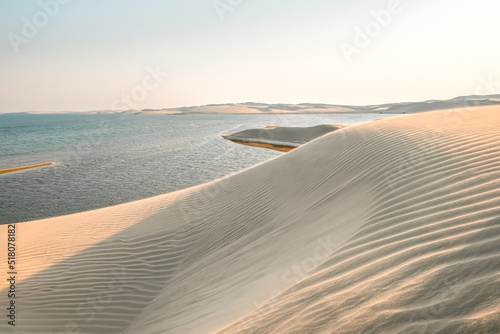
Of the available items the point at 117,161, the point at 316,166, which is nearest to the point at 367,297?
the point at 316,166

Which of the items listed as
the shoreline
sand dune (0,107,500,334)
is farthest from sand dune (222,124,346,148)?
sand dune (0,107,500,334)

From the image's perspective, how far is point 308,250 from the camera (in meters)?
3.37

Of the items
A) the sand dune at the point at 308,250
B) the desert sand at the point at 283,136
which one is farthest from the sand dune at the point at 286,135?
the sand dune at the point at 308,250

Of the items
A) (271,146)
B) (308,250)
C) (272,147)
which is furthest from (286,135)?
(308,250)

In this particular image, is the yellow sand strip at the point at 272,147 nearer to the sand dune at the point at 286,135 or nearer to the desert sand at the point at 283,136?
the desert sand at the point at 283,136

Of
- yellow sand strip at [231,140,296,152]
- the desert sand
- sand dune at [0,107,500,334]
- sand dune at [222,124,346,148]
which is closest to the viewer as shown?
sand dune at [0,107,500,334]

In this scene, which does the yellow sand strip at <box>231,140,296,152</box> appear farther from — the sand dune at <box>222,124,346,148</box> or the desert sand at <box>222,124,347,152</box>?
the sand dune at <box>222,124,346,148</box>

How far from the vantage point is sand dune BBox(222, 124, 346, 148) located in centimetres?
3100

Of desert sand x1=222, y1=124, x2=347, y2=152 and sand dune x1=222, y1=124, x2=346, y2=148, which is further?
sand dune x1=222, y1=124, x2=346, y2=148

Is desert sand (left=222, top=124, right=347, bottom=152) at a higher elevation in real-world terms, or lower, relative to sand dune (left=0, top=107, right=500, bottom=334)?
higher

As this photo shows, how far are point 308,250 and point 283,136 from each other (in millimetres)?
30132

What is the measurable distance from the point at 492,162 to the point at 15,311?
558cm

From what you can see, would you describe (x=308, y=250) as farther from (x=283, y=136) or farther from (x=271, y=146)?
(x=283, y=136)

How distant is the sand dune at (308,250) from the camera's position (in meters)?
1.72
